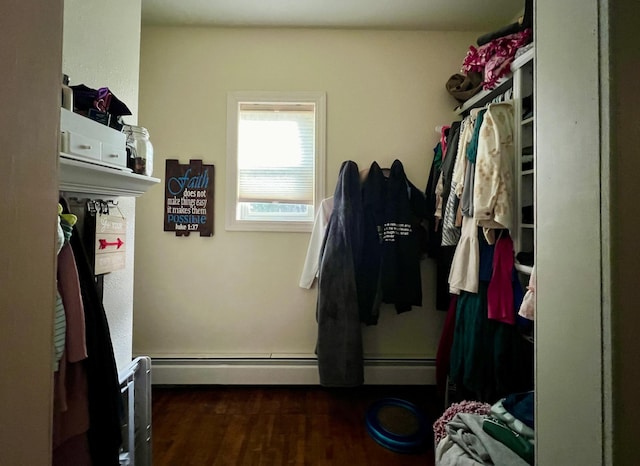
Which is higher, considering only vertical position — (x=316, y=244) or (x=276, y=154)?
(x=276, y=154)

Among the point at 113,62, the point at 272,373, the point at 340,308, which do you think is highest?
the point at 113,62

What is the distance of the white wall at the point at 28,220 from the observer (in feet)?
1.32

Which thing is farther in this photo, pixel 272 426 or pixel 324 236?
pixel 324 236

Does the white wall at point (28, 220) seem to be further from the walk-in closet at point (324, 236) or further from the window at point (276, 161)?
the window at point (276, 161)

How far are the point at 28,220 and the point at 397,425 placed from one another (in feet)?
6.16

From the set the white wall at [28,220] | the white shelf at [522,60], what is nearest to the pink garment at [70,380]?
the white wall at [28,220]

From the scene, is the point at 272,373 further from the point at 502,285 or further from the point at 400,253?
the point at 502,285

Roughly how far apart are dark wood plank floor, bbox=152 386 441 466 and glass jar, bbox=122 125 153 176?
4.66 feet

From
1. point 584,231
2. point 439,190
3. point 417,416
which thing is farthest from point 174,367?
point 584,231

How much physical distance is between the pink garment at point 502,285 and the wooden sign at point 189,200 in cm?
180

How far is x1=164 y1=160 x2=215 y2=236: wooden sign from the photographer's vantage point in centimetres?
209

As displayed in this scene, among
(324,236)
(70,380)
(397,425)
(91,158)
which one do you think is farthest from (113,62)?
A: (397,425)

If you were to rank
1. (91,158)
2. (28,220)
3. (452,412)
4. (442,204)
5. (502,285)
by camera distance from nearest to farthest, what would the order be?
1. (28,220)
2. (91,158)
3. (452,412)
4. (502,285)
5. (442,204)

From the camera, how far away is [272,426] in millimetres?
1668
